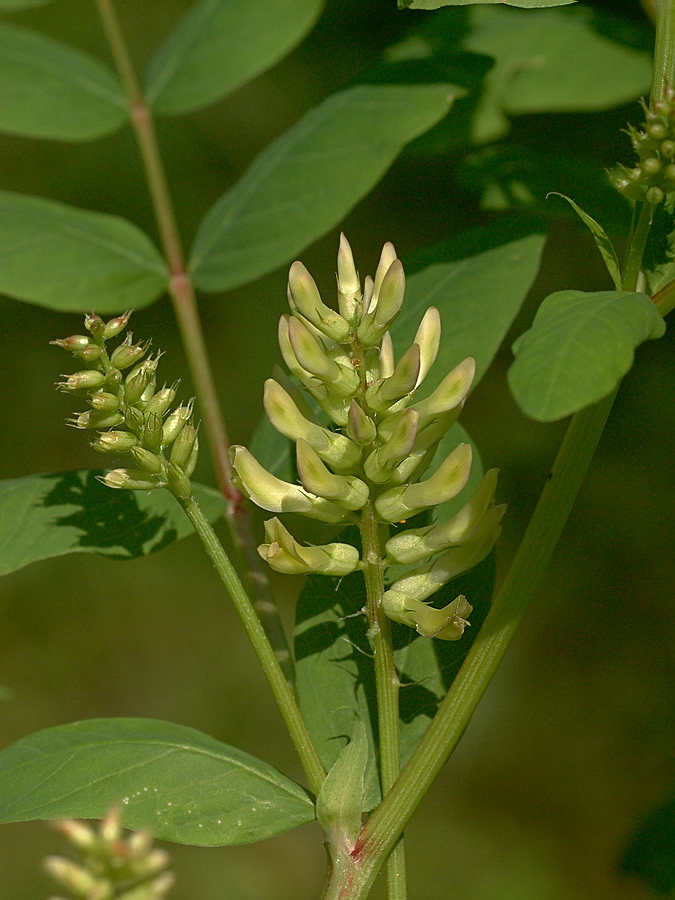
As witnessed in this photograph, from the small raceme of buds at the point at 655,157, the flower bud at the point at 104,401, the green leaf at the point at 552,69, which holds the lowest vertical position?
the flower bud at the point at 104,401

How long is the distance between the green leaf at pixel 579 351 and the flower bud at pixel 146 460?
48 centimetres

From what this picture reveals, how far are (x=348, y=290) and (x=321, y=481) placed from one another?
0.90 ft

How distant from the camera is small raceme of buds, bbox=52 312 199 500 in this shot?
1.30 m

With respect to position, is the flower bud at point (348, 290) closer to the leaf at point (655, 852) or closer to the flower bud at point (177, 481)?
the flower bud at point (177, 481)

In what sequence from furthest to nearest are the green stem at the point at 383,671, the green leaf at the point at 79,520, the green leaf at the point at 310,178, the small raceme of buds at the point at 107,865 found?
1. the green leaf at the point at 310,178
2. the green leaf at the point at 79,520
3. the green stem at the point at 383,671
4. the small raceme of buds at the point at 107,865

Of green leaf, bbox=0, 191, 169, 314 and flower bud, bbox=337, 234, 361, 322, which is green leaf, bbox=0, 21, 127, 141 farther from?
flower bud, bbox=337, 234, 361, 322

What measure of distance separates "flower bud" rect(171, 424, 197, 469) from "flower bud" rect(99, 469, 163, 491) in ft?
0.14

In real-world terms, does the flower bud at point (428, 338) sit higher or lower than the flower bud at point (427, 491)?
higher

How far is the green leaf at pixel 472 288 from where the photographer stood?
5.73 feet

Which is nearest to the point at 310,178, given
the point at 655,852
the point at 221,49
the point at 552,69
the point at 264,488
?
the point at 221,49

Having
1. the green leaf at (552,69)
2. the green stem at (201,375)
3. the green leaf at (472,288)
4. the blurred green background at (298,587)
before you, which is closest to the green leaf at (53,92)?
the green stem at (201,375)

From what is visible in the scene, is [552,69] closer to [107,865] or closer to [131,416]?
[131,416]

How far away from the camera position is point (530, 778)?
5.03 meters

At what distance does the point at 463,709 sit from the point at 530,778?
4.00 meters
